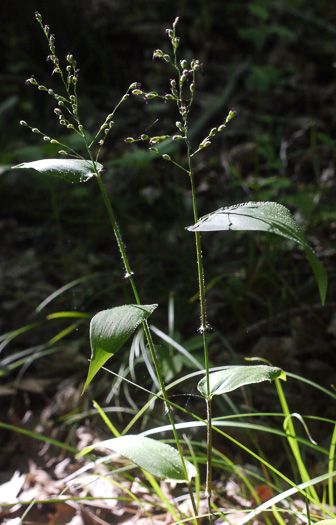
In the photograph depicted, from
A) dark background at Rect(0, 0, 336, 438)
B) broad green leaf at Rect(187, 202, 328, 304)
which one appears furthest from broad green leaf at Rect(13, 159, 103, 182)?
dark background at Rect(0, 0, 336, 438)

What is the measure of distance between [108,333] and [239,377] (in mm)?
261

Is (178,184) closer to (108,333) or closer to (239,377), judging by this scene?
(239,377)

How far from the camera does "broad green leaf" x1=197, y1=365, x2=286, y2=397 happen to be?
0.73 metres

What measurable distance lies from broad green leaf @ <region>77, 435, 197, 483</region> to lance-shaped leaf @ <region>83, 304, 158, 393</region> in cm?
19

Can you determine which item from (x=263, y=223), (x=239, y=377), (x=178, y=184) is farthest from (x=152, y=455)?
(x=178, y=184)

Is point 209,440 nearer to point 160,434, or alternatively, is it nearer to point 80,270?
point 160,434

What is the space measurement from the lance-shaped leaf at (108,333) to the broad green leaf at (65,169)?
0.23m

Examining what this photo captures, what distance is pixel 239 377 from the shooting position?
0.77 m

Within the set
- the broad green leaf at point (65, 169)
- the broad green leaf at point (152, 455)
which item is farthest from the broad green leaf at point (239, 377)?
the broad green leaf at point (65, 169)

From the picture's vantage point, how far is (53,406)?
1.72 m

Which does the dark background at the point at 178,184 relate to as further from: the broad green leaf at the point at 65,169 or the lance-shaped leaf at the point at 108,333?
the lance-shaped leaf at the point at 108,333

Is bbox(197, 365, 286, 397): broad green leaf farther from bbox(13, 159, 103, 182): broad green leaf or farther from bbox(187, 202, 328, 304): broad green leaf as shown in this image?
bbox(13, 159, 103, 182): broad green leaf

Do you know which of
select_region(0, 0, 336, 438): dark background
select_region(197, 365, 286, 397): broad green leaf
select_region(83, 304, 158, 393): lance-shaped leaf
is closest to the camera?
select_region(83, 304, 158, 393): lance-shaped leaf

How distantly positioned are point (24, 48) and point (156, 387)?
9.55 feet
